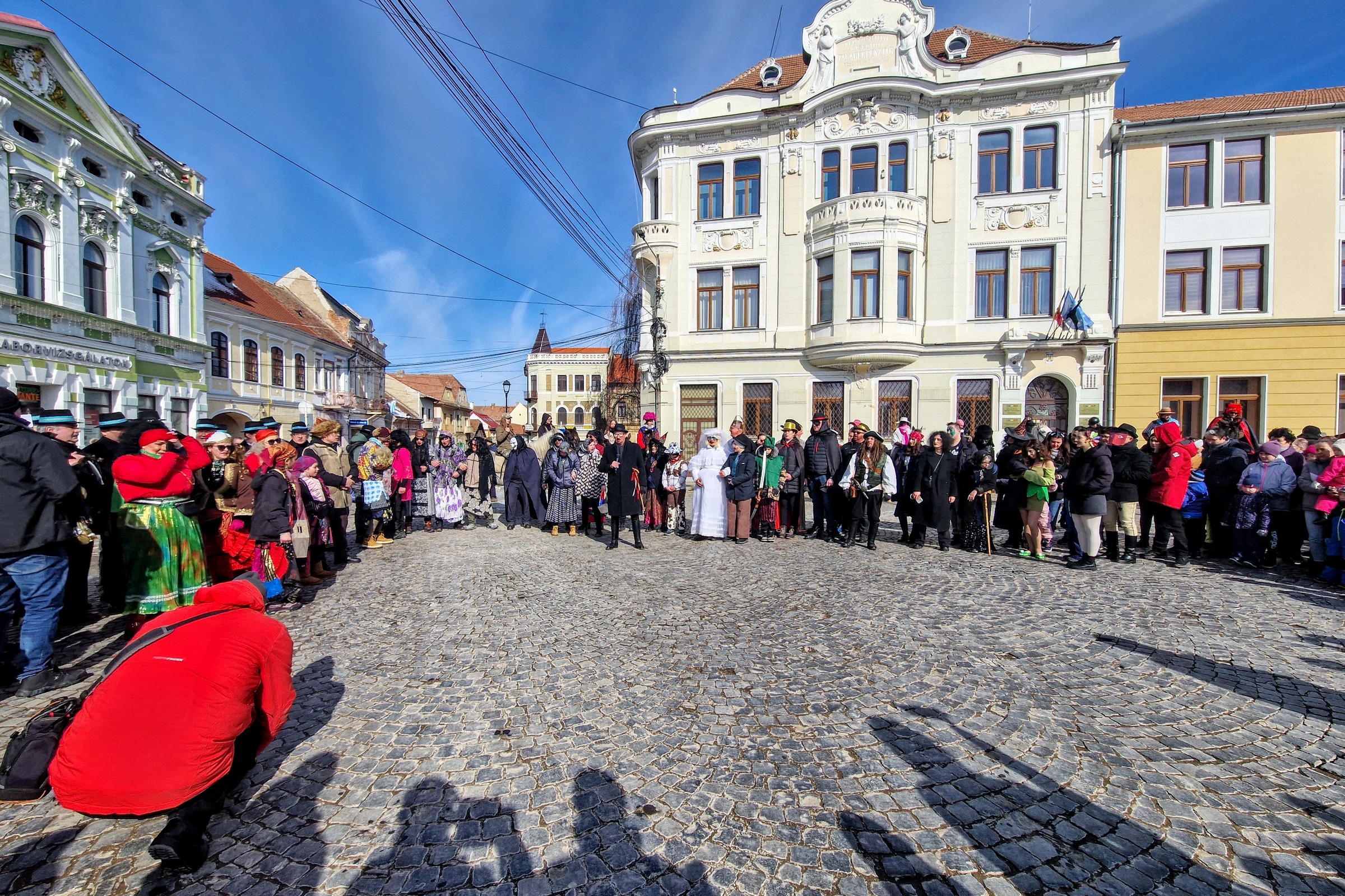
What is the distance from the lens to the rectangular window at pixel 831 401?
61.6 ft

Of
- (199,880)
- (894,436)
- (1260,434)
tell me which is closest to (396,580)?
(199,880)

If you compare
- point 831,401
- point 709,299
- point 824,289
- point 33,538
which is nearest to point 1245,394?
point 831,401

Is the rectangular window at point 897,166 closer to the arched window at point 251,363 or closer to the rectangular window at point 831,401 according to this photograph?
the rectangular window at point 831,401

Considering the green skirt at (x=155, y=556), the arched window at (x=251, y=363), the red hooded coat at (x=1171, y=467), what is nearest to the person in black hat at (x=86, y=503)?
the green skirt at (x=155, y=556)

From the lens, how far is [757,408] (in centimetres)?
1964

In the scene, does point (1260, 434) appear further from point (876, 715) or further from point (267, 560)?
point (267, 560)

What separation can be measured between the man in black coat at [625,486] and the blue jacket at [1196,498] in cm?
782

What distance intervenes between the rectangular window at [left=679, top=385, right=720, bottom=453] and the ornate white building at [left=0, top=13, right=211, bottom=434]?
15411 millimetres

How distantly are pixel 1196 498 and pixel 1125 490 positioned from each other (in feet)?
4.86

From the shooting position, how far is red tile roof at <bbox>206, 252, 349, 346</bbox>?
26.9 m

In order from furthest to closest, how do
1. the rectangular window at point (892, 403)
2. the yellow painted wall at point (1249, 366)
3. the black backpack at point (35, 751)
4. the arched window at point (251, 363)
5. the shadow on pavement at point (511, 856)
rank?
the arched window at point (251, 363), the rectangular window at point (892, 403), the yellow painted wall at point (1249, 366), the black backpack at point (35, 751), the shadow on pavement at point (511, 856)

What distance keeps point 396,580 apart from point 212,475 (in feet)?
7.91

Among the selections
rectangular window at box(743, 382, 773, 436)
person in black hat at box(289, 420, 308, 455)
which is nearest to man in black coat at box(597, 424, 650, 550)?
person in black hat at box(289, 420, 308, 455)

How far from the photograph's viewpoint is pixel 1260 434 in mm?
16531
